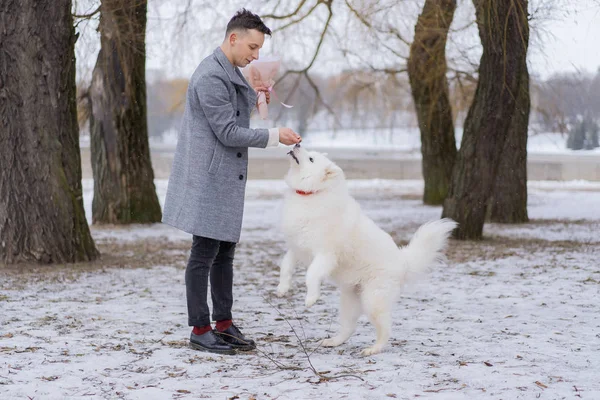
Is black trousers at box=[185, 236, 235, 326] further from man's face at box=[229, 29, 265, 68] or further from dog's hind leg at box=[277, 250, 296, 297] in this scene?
man's face at box=[229, 29, 265, 68]

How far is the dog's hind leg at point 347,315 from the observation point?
4.57 meters

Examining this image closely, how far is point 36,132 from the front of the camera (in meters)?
7.32

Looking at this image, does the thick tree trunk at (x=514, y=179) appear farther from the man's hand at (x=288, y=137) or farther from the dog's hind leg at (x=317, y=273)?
the man's hand at (x=288, y=137)

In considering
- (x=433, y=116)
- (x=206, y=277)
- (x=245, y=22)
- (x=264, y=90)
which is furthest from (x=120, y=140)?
(x=245, y=22)

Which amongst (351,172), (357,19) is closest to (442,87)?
(357,19)

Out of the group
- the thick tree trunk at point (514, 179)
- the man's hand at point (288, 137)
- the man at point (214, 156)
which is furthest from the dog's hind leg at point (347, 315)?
the thick tree trunk at point (514, 179)

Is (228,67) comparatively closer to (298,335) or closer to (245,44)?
(245,44)

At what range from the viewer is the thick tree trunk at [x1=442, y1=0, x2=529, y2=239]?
364 inches

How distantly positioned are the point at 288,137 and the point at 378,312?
45.0 inches

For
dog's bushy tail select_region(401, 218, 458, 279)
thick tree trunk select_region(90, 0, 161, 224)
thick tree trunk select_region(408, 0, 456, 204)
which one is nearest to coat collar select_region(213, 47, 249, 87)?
dog's bushy tail select_region(401, 218, 458, 279)

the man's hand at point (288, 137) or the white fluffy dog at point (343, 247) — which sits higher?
the man's hand at point (288, 137)

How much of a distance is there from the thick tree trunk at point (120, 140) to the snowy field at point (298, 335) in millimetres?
3065

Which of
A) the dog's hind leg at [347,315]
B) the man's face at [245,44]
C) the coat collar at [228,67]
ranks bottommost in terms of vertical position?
the dog's hind leg at [347,315]

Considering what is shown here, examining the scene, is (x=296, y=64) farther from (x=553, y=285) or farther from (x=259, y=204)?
(x=553, y=285)
